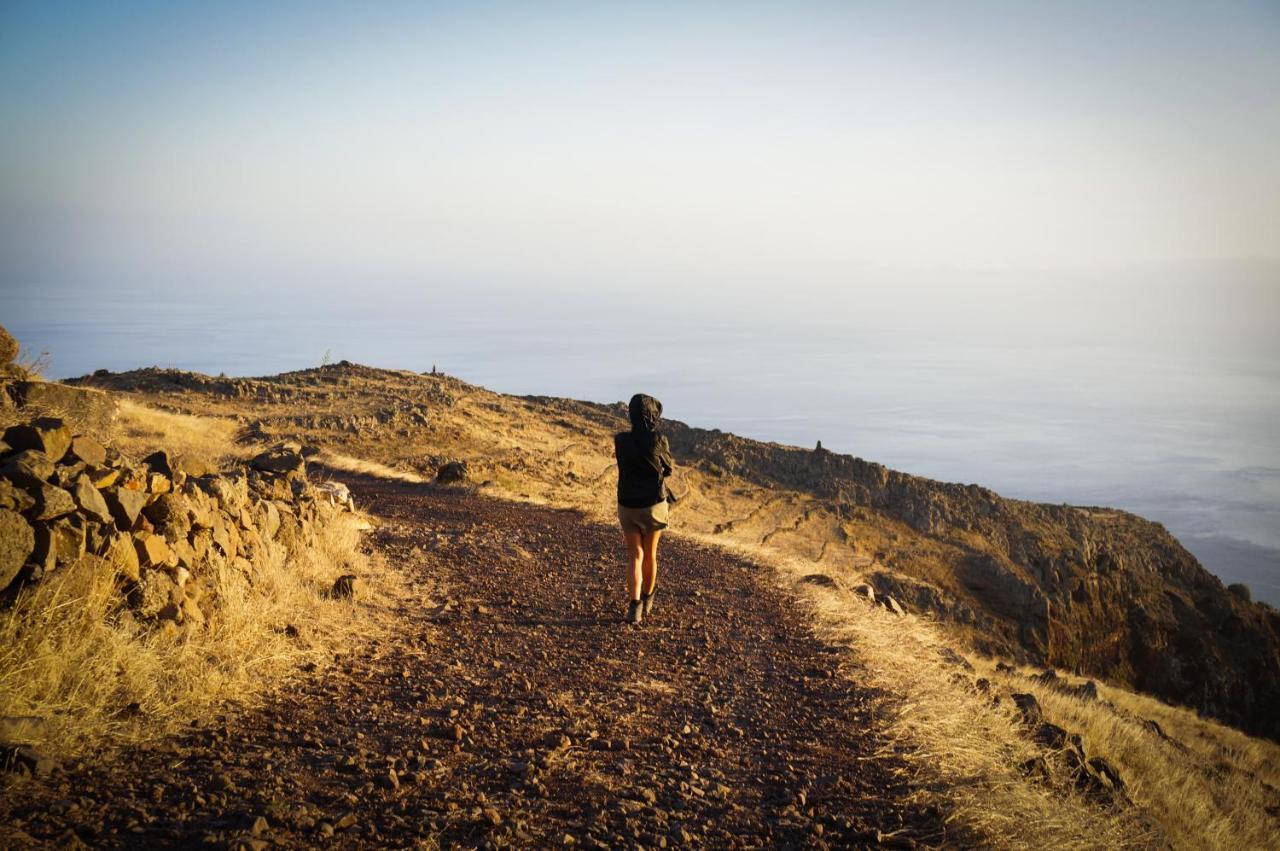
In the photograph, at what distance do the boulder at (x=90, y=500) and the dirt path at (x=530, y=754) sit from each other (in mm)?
1996

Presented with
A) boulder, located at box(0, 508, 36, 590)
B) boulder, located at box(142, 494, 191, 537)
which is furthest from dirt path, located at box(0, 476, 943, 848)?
boulder, located at box(142, 494, 191, 537)

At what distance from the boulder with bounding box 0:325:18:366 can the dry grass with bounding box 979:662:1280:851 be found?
11901 mm

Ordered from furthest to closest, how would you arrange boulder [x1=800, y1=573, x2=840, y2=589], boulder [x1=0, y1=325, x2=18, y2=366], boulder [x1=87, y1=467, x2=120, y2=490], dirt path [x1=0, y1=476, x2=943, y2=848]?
boulder [x1=800, y1=573, x2=840, y2=589] < boulder [x1=0, y1=325, x2=18, y2=366] < boulder [x1=87, y1=467, x2=120, y2=490] < dirt path [x1=0, y1=476, x2=943, y2=848]

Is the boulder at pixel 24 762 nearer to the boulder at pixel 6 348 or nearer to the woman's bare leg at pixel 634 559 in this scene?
the woman's bare leg at pixel 634 559

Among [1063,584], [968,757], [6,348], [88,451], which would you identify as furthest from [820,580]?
[1063,584]

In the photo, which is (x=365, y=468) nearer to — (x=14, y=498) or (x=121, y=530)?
(x=121, y=530)

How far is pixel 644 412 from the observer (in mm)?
7512

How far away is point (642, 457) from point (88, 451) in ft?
15.4

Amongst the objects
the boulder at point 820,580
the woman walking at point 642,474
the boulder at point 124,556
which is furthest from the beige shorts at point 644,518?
the boulder at point 124,556

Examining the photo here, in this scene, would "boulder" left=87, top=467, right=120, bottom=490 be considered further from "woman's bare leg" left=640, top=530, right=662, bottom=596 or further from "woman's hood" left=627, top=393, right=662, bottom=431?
"woman's bare leg" left=640, top=530, right=662, bottom=596

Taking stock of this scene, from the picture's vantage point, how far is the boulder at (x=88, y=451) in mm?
6520

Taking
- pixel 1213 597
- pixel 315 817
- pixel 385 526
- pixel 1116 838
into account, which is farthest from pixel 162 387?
pixel 1213 597

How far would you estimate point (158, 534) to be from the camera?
651cm

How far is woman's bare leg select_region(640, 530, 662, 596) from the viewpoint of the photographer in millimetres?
7793
